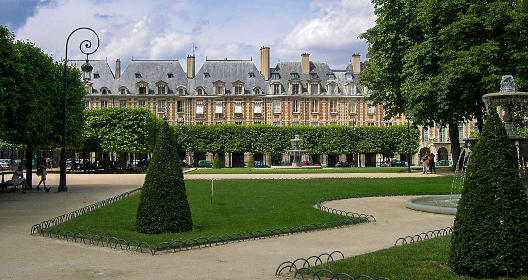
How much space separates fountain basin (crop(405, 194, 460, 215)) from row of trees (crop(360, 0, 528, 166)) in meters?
7.97

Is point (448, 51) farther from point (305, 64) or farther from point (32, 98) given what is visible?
point (305, 64)

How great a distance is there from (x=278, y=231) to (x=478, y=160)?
15.1 ft

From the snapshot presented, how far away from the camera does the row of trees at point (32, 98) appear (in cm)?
1816

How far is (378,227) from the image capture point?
10.9m

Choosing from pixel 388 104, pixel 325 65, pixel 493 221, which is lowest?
pixel 493 221

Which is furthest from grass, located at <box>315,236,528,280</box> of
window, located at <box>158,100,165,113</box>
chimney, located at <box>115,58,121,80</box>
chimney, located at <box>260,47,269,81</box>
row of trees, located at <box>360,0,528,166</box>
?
chimney, located at <box>115,58,121,80</box>

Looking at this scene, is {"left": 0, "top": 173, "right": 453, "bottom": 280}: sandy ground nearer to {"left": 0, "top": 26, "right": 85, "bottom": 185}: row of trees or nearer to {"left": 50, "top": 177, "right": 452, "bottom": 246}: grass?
{"left": 50, "top": 177, "right": 452, "bottom": 246}: grass

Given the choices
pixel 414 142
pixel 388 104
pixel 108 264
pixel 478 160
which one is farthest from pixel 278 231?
pixel 414 142

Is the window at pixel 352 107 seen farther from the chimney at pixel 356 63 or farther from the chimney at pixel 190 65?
the chimney at pixel 190 65

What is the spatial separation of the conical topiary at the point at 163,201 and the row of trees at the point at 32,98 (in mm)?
9492

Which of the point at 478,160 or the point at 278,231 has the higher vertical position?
the point at 478,160

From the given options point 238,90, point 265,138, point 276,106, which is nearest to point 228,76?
point 238,90

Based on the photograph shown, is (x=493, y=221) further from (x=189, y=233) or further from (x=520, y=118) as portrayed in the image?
(x=520, y=118)

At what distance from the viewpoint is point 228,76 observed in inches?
2653
